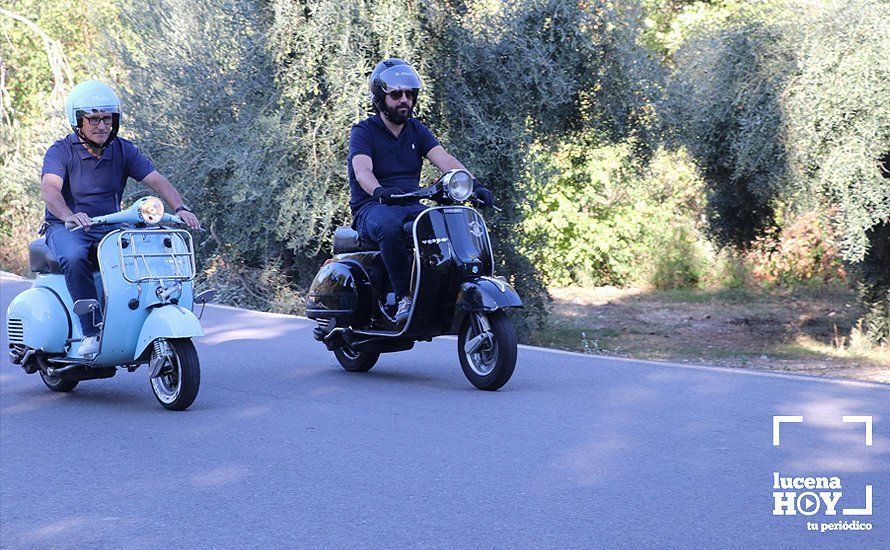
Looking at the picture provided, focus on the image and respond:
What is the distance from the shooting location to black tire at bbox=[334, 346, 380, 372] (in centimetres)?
958

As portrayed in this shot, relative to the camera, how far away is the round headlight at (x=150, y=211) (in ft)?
26.9

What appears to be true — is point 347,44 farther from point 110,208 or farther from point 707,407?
point 707,407

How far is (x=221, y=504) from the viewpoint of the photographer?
5.78m

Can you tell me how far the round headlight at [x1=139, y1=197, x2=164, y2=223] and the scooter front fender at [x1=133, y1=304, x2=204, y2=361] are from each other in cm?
58

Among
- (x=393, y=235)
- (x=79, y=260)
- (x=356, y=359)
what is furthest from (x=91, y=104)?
(x=356, y=359)

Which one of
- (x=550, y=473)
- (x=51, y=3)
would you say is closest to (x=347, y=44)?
(x=550, y=473)

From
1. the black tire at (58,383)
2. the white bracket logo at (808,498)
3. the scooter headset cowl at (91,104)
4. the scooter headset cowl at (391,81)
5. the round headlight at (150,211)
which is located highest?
the scooter headset cowl at (391,81)

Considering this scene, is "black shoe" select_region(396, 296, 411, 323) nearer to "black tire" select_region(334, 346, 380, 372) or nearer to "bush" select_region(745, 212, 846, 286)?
"black tire" select_region(334, 346, 380, 372)

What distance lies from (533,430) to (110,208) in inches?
137

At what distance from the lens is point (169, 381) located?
26.9 ft

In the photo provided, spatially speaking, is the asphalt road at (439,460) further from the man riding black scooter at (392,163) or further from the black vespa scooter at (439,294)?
the man riding black scooter at (392,163)

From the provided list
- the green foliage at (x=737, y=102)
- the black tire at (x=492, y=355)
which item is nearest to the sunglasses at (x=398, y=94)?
the black tire at (x=492, y=355)

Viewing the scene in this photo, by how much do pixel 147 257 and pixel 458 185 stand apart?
83.1 inches

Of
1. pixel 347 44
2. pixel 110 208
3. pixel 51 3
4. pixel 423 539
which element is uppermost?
pixel 51 3
